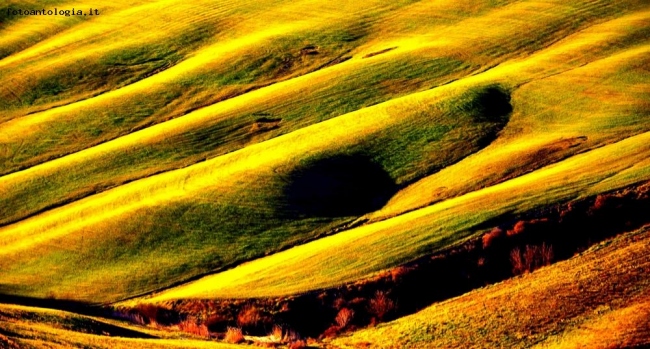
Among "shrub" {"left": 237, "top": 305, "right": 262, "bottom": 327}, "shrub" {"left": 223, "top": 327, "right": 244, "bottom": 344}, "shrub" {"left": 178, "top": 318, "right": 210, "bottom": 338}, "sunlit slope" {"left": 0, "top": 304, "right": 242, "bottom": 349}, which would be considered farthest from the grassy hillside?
"shrub" {"left": 223, "top": 327, "right": 244, "bottom": 344}

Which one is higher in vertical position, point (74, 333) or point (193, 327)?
point (74, 333)

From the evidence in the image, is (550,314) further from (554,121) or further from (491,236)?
(554,121)

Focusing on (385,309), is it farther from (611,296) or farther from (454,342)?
(611,296)

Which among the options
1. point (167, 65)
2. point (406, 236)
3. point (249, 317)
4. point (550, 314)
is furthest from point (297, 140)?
point (550, 314)

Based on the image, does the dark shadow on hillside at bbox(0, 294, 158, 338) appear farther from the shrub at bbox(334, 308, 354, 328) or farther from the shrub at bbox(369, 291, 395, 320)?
the shrub at bbox(369, 291, 395, 320)

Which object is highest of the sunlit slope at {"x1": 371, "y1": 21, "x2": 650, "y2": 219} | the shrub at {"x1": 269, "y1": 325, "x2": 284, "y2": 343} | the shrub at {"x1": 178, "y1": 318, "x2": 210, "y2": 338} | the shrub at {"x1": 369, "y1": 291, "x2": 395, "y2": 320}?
the sunlit slope at {"x1": 371, "y1": 21, "x2": 650, "y2": 219}

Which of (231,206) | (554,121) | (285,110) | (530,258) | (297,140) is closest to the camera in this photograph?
(530,258)

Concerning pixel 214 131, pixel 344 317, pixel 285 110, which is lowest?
pixel 344 317
